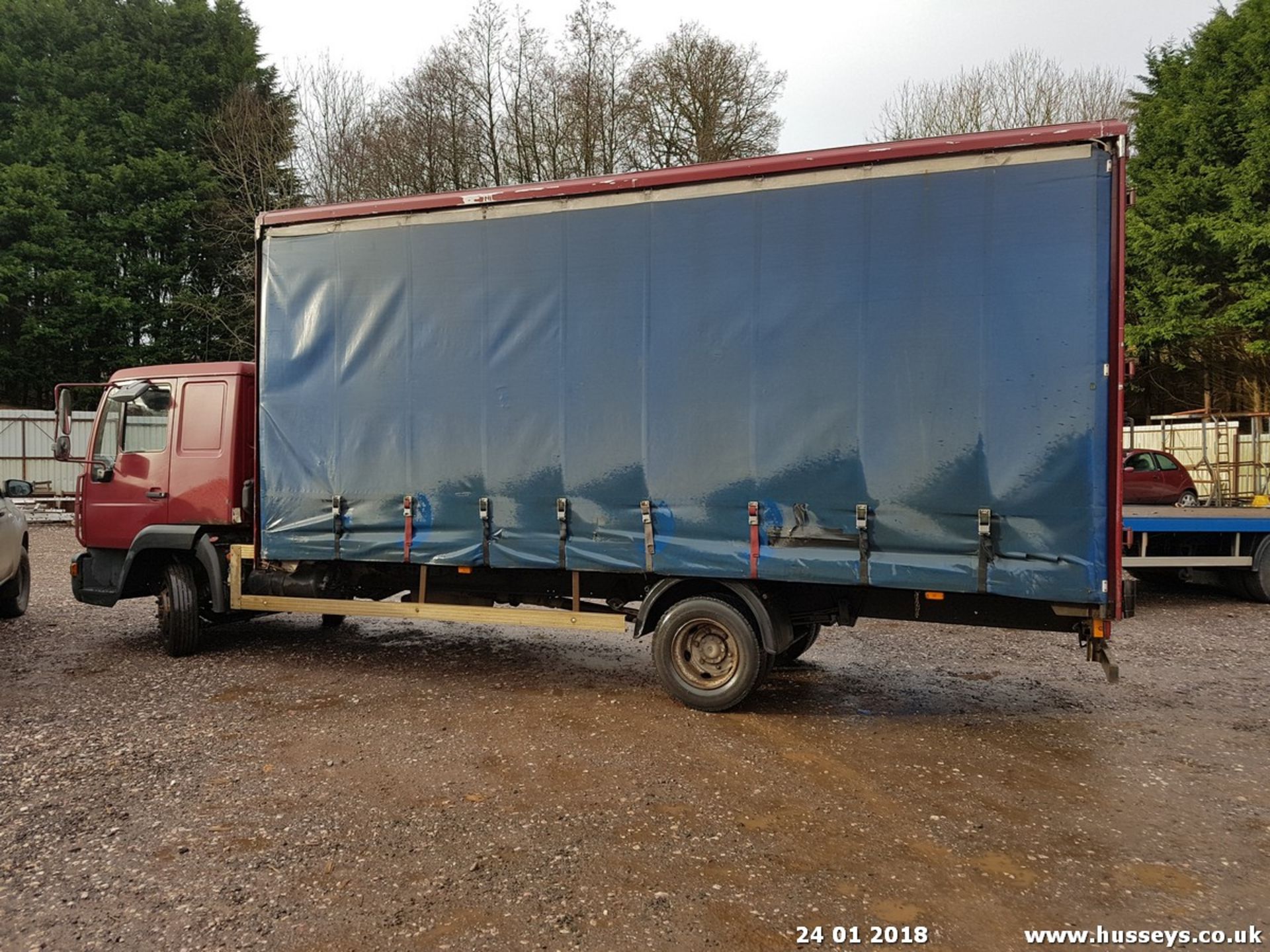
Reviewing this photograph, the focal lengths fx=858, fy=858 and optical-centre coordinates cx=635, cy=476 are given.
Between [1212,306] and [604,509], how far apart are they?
24834mm

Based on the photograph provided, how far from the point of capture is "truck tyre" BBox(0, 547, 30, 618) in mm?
8898

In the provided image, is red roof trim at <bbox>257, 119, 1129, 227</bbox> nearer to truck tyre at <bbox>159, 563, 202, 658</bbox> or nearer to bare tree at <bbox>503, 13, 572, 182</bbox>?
truck tyre at <bbox>159, 563, 202, 658</bbox>

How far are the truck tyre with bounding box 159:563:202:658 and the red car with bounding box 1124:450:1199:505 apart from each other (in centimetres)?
1765

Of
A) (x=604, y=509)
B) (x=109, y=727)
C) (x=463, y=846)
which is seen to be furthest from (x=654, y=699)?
(x=109, y=727)

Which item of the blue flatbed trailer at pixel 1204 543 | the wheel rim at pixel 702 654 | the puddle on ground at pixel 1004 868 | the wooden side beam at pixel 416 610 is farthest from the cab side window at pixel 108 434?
the blue flatbed trailer at pixel 1204 543

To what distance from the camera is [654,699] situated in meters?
5.99

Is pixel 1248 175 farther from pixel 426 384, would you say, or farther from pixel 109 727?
pixel 109 727

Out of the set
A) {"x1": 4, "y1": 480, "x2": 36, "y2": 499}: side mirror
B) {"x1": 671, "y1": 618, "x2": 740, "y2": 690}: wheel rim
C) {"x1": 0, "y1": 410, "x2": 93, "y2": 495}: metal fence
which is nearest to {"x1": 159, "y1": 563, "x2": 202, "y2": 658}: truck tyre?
{"x1": 4, "y1": 480, "x2": 36, "y2": 499}: side mirror

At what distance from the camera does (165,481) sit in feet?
23.3

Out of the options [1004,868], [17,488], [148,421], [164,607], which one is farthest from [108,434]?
[1004,868]

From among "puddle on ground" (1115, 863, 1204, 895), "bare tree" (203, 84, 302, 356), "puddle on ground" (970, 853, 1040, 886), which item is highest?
"bare tree" (203, 84, 302, 356)

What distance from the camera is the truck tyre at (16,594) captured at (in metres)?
8.90

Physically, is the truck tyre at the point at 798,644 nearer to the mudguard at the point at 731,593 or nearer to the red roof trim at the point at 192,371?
the mudguard at the point at 731,593

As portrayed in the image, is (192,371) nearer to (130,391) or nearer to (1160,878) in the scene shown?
(130,391)
